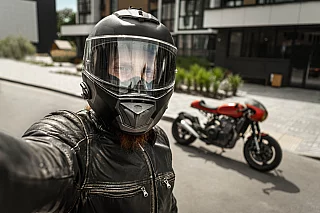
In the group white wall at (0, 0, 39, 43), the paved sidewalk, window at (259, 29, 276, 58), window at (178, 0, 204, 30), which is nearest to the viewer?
white wall at (0, 0, 39, 43)

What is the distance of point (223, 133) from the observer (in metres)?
4.73

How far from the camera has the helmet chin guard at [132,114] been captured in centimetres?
107

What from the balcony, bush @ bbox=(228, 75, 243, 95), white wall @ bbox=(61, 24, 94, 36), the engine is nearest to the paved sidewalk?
bush @ bbox=(228, 75, 243, 95)

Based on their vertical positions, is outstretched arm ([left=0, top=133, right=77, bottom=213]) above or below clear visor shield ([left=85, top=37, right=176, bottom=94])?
below

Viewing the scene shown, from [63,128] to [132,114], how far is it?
27 cm

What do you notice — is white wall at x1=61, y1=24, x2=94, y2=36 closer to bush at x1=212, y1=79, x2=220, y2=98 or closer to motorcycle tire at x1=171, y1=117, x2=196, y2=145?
bush at x1=212, y1=79, x2=220, y2=98

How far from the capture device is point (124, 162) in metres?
1.06

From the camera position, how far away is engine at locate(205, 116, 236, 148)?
468 centimetres

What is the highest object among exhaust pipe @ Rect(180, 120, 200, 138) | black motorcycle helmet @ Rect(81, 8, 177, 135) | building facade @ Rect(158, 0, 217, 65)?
building facade @ Rect(158, 0, 217, 65)

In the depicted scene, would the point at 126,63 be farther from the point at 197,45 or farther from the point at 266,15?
the point at 197,45

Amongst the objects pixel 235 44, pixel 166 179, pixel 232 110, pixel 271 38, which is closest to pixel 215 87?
pixel 232 110

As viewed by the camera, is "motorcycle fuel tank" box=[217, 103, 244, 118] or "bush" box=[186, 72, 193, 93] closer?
"motorcycle fuel tank" box=[217, 103, 244, 118]

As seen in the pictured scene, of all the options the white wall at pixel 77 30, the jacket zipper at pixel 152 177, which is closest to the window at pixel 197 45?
the white wall at pixel 77 30

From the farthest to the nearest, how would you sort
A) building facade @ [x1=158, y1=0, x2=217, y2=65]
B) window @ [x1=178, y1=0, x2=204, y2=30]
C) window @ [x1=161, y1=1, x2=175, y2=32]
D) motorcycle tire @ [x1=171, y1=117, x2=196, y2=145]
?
window @ [x1=161, y1=1, x2=175, y2=32]
window @ [x1=178, y1=0, x2=204, y2=30]
building facade @ [x1=158, y1=0, x2=217, y2=65]
motorcycle tire @ [x1=171, y1=117, x2=196, y2=145]
